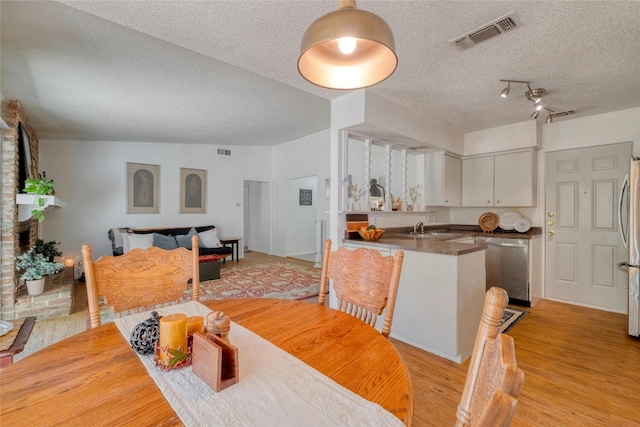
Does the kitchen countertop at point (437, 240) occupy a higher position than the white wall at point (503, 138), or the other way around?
the white wall at point (503, 138)

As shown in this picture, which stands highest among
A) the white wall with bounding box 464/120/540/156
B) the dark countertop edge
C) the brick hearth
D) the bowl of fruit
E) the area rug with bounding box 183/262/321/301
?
the white wall with bounding box 464/120/540/156

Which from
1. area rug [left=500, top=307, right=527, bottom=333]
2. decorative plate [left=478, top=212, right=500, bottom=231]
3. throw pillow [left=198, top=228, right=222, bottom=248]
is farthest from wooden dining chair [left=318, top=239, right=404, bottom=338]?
throw pillow [left=198, top=228, right=222, bottom=248]

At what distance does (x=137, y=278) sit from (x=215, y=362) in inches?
35.0

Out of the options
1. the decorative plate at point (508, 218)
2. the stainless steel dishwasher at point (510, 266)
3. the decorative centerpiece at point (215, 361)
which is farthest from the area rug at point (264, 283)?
the decorative centerpiece at point (215, 361)

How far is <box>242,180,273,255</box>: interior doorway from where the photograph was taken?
748 centimetres

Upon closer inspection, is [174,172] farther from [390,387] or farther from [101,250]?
[390,387]

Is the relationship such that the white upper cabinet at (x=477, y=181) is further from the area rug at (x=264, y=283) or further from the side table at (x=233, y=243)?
the side table at (x=233, y=243)

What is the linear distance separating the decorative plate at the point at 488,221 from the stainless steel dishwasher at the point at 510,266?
460 millimetres

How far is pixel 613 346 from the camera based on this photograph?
2.49 m

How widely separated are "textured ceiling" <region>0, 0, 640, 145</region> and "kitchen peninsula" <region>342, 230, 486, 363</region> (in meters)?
1.48

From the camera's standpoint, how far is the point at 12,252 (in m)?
2.95

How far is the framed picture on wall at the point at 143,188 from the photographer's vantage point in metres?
5.64

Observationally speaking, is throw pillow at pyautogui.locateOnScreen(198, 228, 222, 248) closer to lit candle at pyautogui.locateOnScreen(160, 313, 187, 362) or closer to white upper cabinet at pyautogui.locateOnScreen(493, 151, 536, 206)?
white upper cabinet at pyautogui.locateOnScreen(493, 151, 536, 206)

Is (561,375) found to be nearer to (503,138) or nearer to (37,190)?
(503,138)
